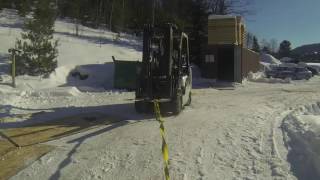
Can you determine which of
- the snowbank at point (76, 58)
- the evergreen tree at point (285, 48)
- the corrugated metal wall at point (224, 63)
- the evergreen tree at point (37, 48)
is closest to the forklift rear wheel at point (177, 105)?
→ the snowbank at point (76, 58)

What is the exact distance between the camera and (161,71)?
541 inches

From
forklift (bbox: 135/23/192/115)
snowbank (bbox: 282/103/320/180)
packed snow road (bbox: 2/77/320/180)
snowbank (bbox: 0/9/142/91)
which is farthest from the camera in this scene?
snowbank (bbox: 0/9/142/91)

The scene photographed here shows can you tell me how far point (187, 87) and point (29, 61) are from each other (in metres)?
10.5

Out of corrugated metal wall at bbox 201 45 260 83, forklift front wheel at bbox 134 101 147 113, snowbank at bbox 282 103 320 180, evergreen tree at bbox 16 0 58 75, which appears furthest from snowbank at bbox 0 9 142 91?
snowbank at bbox 282 103 320 180

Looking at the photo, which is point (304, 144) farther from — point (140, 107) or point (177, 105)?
point (140, 107)

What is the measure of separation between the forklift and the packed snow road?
0.56 meters

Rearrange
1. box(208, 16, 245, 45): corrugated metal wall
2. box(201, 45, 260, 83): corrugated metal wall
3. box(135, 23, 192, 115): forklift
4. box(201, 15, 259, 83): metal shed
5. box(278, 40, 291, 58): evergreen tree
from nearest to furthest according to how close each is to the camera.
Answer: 1. box(135, 23, 192, 115): forklift
2. box(208, 16, 245, 45): corrugated metal wall
3. box(201, 15, 259, 83): metal shed
4. box(201, 45, 260, 83): corrugated metal wall
5. box(278, 40, 291, 58): evergreen tree

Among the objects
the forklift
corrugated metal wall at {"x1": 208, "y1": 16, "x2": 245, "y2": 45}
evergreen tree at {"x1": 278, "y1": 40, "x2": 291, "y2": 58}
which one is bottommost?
the forklift

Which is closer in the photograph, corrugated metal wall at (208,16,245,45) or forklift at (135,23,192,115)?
forklift at (135,23,192,115)

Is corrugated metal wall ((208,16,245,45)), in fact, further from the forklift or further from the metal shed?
the forklift

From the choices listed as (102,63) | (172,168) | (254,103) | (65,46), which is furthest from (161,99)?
(65,46)

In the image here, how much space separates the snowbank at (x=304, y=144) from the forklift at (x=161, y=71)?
11.6ft

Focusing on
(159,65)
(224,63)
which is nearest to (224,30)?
(224,63)

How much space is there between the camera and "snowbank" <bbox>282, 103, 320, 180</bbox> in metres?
7.27
